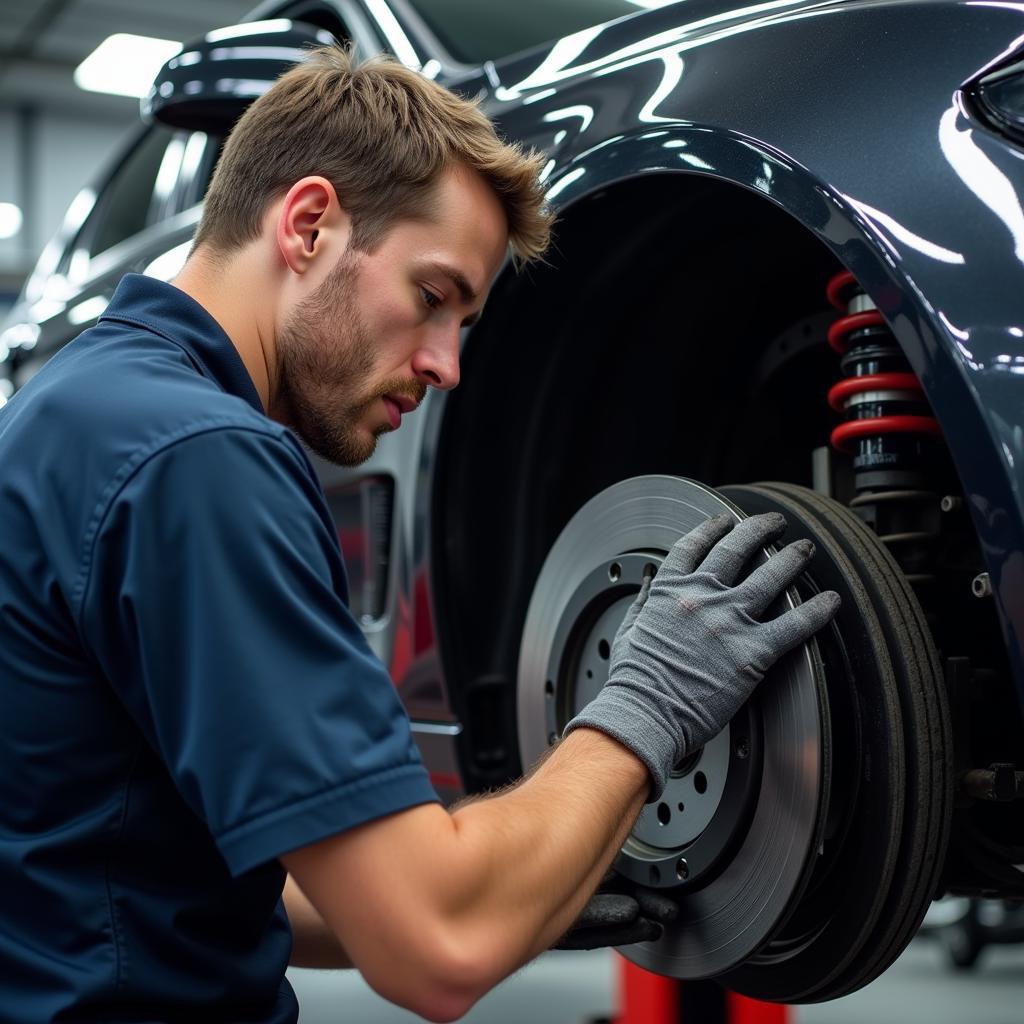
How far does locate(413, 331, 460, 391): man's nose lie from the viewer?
1.02 metres

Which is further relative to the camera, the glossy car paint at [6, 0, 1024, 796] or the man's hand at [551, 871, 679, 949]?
the man's hand at [551, 871, 679, 949]

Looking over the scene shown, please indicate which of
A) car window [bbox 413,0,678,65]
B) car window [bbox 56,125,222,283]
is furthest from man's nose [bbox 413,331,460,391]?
car window [bbox 56,125,222,283]

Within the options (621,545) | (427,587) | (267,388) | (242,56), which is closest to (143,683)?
(267,388)

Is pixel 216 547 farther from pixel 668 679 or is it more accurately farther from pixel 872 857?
pixel 872 857

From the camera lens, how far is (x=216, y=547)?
0.70m

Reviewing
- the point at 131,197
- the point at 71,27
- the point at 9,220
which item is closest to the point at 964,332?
the point at 131,197

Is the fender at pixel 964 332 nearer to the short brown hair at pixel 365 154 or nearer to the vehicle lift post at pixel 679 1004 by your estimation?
the short brown hair at pixel 365 154

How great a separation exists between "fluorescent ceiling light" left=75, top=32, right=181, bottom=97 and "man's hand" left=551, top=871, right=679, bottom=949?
7634 millimetres

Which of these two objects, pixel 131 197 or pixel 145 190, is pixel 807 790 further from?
pixel 131 197

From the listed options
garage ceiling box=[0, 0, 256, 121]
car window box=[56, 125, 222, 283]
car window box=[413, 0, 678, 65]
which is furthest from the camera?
garage ceiling box=[0, 0, 256, 121]

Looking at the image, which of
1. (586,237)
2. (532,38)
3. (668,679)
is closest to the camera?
(668,679)

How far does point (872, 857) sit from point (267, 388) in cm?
56

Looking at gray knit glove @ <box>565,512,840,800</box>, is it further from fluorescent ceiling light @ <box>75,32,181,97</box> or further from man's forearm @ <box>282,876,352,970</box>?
fluorescent ceiling light @ <box>75,32,181,97</box>

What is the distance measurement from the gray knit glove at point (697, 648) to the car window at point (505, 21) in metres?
0.83
